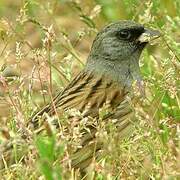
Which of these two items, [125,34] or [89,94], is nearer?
[89,94]

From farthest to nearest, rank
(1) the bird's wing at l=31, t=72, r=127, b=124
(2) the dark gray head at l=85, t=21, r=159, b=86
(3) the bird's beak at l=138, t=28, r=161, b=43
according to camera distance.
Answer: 1. (2) the dark gray head at l=85, t=21, r=159, b=86
2. (3) the bird's beak at l=138, t=28, r=161, b=43
3. (1) the bird's wing at l=31, t=72, r=127, b=124

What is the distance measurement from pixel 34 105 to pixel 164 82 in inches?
36.4

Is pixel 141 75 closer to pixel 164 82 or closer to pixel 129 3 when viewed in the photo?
pixel 129 3

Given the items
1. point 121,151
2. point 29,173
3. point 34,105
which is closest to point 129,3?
point 34,105

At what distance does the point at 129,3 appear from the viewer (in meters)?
4.92

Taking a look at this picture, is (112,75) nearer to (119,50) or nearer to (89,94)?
(119,50)

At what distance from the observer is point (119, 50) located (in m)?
4.93

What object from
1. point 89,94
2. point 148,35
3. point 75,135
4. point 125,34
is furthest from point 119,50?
point 75,135

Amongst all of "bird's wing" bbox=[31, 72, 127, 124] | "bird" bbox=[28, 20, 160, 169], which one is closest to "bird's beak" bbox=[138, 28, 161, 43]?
"bird" bbox=[28, 20, 160, 169]

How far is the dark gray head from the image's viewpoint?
481 cm

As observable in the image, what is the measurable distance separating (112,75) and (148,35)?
28 centimetres

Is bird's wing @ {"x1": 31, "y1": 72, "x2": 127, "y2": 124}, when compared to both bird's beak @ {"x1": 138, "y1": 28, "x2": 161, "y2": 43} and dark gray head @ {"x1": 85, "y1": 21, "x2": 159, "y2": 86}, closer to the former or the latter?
dark gray head @ {"x1": 85, "y1": 21, "x2": 159, "y2": 86}

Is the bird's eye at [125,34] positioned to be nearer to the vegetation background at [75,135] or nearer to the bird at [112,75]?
the bird at [112,75]

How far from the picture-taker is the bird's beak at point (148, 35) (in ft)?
15.3
